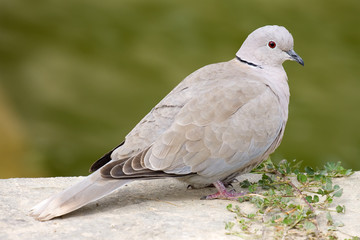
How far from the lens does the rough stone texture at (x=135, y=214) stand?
11.6 ft

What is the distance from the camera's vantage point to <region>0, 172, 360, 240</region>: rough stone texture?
3.54 metres

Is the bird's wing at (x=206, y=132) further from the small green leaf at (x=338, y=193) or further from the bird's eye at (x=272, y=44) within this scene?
the small green leaf at (x=338, y=193)

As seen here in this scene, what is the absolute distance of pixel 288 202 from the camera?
4.03 m

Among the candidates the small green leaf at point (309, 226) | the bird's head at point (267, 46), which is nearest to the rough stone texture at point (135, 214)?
the small green leaf at point (309, 226)

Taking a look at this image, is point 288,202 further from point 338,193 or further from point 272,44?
point 272,44

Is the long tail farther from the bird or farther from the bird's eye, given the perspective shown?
the bird's eye

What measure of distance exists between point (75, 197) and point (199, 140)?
2.69ft

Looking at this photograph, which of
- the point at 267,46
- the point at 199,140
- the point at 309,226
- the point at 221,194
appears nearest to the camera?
the point at 309,226

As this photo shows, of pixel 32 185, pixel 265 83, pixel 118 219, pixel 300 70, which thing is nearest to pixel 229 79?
pixel 265 83

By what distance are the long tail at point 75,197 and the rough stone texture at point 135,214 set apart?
0.19 feet

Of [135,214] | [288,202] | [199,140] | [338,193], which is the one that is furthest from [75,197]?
[338,193]

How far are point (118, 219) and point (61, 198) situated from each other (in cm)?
37

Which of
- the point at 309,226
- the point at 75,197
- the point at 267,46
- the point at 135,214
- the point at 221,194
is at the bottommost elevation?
the point at 309,226

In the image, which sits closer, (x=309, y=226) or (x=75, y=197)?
(x=309, y=226)
